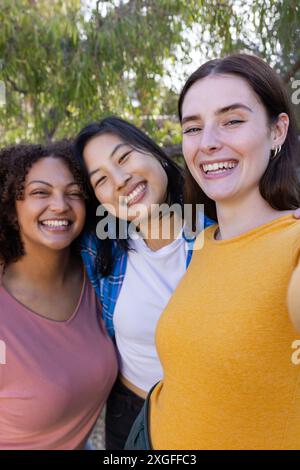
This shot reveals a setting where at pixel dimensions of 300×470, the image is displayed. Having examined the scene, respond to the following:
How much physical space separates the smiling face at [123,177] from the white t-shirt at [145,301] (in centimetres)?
14

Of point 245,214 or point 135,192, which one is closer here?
point 245,214

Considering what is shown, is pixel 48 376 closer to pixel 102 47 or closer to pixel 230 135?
pixel 230 135

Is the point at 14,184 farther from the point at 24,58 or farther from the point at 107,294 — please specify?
the point at 24,58

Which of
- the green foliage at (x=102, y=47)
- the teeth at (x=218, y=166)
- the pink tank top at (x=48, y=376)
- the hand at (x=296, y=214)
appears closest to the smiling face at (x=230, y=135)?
the teeth at (x=218, y=166)

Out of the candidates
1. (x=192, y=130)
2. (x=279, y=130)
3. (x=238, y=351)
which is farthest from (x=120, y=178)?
(x=238, y=351)

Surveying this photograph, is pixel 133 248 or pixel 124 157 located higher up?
pixel 124 157

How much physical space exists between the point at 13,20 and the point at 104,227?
1619mm

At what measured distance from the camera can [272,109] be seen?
106 centimetres

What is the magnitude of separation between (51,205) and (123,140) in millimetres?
299

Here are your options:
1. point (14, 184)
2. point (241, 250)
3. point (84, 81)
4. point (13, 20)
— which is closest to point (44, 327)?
point (14, 184)

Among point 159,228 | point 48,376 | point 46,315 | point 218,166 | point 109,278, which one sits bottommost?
point 48,376

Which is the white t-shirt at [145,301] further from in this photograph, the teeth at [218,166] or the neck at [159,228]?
the teeth at [218,166]

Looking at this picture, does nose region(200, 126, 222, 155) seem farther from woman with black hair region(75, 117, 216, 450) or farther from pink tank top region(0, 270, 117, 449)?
pink tank top region(0, 270, 117, 449)

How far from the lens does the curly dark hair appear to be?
1.69 m
